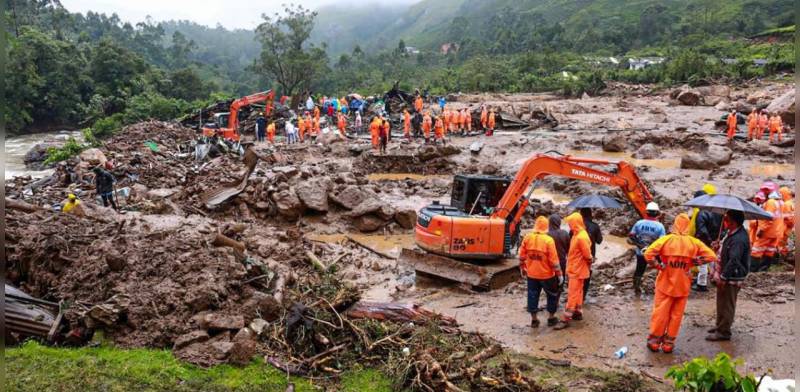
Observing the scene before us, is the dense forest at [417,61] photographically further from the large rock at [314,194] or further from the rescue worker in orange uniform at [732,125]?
the rescue worker in orange uniform at [732,125]

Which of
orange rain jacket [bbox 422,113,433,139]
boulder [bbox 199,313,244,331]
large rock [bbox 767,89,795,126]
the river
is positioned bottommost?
the river

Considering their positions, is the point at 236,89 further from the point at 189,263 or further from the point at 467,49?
the point at 189,263

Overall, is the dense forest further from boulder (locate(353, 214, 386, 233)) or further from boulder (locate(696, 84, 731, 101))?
boulder (locate(353, 214, 386, 233))

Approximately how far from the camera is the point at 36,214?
33.9ft

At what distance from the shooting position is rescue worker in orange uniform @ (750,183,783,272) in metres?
9.23

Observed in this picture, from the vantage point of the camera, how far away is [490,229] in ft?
32.3

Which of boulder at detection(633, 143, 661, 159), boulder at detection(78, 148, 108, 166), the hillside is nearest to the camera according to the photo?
boulder at detection(78, 148, 108, 166)

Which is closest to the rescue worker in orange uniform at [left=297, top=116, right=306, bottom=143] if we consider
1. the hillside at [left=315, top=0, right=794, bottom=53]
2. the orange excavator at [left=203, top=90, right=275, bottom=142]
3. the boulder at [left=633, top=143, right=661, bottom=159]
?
the orange excavator at [left=203, top=90, right=275, bottom=142]

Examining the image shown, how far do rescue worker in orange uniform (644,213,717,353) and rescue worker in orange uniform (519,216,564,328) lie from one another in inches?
Answer: 50.8

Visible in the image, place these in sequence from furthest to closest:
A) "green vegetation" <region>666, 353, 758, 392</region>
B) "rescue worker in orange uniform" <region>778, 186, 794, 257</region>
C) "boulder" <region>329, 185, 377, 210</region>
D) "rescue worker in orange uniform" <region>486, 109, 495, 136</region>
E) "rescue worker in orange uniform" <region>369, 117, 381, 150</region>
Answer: "rescue worker in orange uniform" <region>486, 109, 495, 136</region> → "rescue worker in orange uniform" <region>369, 117, 381, 150</region> → "boulder" <region>329, 185, 377, 210</region> → "rescue worker in orange uniform" <region>778, 186, 794, 257</region> → "green vegetation" <region>666, 353, 758, 392</region>

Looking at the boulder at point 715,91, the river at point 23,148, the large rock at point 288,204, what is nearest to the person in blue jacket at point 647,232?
the large rock at point 288,204

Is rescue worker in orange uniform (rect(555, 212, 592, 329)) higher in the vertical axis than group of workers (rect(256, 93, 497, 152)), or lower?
lower

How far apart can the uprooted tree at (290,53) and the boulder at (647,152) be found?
29075mm

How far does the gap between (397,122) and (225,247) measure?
23.6m
